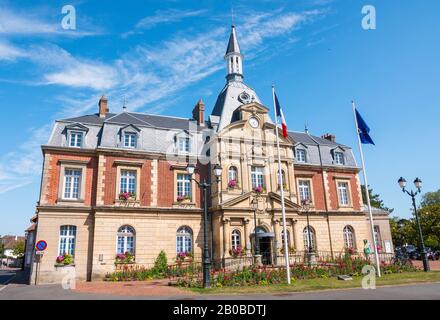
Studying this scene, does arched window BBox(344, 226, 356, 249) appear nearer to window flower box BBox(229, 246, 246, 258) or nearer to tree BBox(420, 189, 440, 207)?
window flower box BBox(229, 246, 246, 258)

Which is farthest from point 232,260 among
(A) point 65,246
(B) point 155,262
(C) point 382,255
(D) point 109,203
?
(C) point 382,255

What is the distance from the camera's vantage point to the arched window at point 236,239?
23.9 metres

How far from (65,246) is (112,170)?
19.2 ft

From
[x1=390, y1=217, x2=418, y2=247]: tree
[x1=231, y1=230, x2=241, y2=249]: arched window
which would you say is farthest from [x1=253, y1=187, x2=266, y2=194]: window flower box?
[x1=390, y1=217, x2=418, y2=247]: tree

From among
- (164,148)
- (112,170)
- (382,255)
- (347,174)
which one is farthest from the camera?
(347,174)

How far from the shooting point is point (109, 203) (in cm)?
2300

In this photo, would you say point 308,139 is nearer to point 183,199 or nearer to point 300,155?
point 300,155

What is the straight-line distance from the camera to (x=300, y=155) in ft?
98.9

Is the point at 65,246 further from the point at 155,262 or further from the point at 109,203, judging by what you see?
the point at 155,262

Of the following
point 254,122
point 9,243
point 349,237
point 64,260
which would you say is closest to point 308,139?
point 254,122

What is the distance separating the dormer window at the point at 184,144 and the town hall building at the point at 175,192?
3.4 inches

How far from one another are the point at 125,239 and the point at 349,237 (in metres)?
19.7

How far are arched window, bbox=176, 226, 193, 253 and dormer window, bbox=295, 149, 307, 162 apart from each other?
11972mm

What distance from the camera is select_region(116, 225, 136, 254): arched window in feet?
74.4
